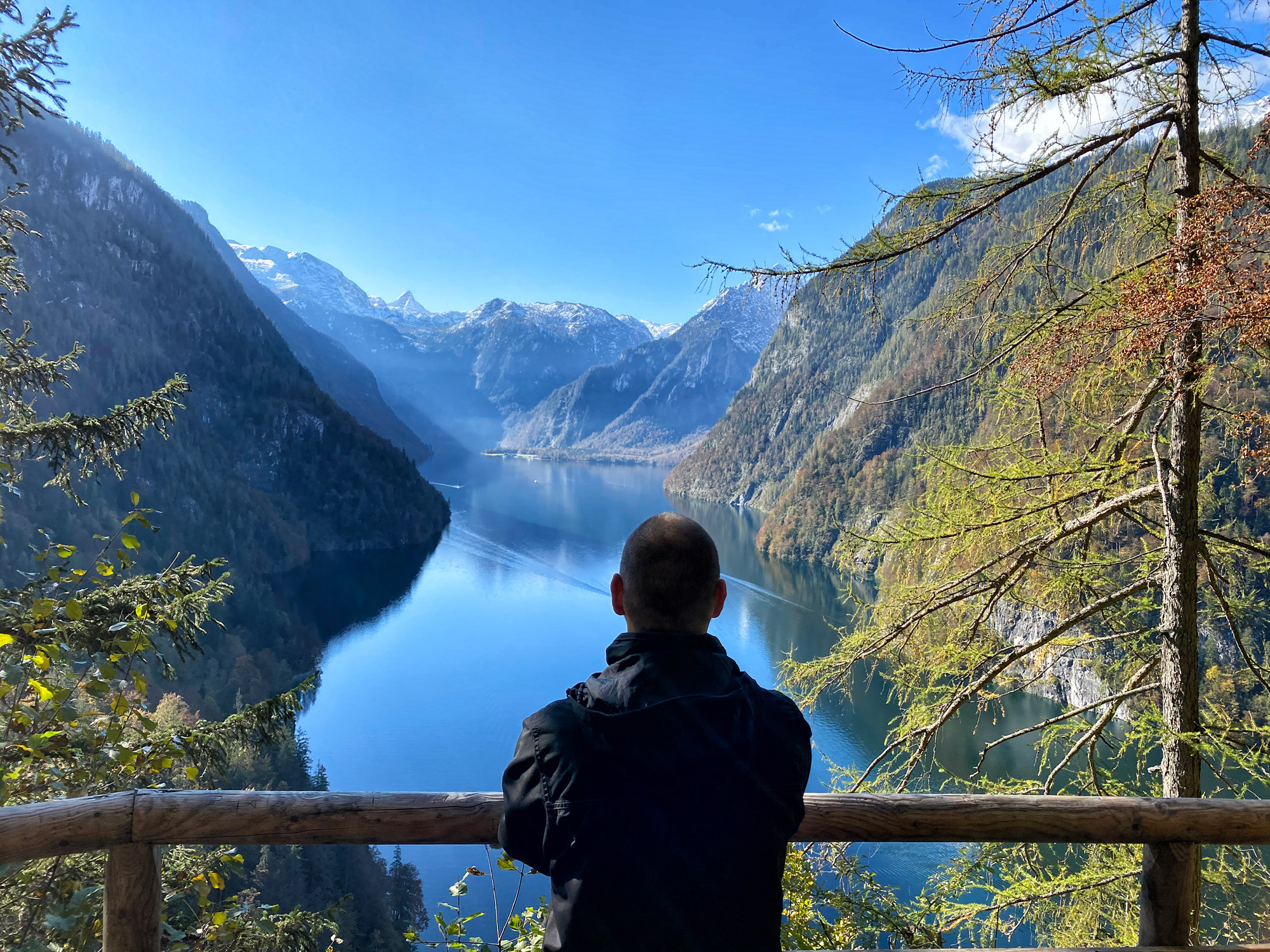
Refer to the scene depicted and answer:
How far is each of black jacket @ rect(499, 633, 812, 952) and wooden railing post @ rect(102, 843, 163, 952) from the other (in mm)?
1137

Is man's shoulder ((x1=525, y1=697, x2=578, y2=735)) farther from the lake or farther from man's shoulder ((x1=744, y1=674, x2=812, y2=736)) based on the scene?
the lake

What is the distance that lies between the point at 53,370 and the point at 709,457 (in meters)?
157

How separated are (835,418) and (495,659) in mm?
111132

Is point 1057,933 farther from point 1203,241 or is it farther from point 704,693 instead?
point 704,693

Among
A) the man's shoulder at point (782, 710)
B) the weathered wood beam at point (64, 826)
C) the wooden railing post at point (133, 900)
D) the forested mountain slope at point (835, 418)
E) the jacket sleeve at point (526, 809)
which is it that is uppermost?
the forested mountain slope at point (835, 418)

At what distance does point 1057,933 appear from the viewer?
4914 millimetres

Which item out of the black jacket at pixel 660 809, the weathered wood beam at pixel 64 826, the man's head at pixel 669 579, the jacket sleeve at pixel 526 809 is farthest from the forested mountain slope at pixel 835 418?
the weathered wood beam at pixel 64 826

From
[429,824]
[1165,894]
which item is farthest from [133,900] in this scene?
[1165,894]

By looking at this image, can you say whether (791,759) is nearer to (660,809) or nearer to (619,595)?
(660,809)

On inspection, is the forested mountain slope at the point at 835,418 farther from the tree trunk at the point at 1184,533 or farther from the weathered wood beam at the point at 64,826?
the weathered wood beam at the point at 64,826

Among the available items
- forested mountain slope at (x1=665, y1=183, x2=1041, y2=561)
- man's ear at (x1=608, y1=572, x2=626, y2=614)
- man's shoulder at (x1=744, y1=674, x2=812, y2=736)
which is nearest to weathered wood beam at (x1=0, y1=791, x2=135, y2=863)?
man's ear at (x1=608, y1=572, x2=626, y2=614)

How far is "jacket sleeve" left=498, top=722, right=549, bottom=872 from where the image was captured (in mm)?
1320

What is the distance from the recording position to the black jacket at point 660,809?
1.26 metres

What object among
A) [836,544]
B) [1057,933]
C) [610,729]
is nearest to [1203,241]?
[836,544]
